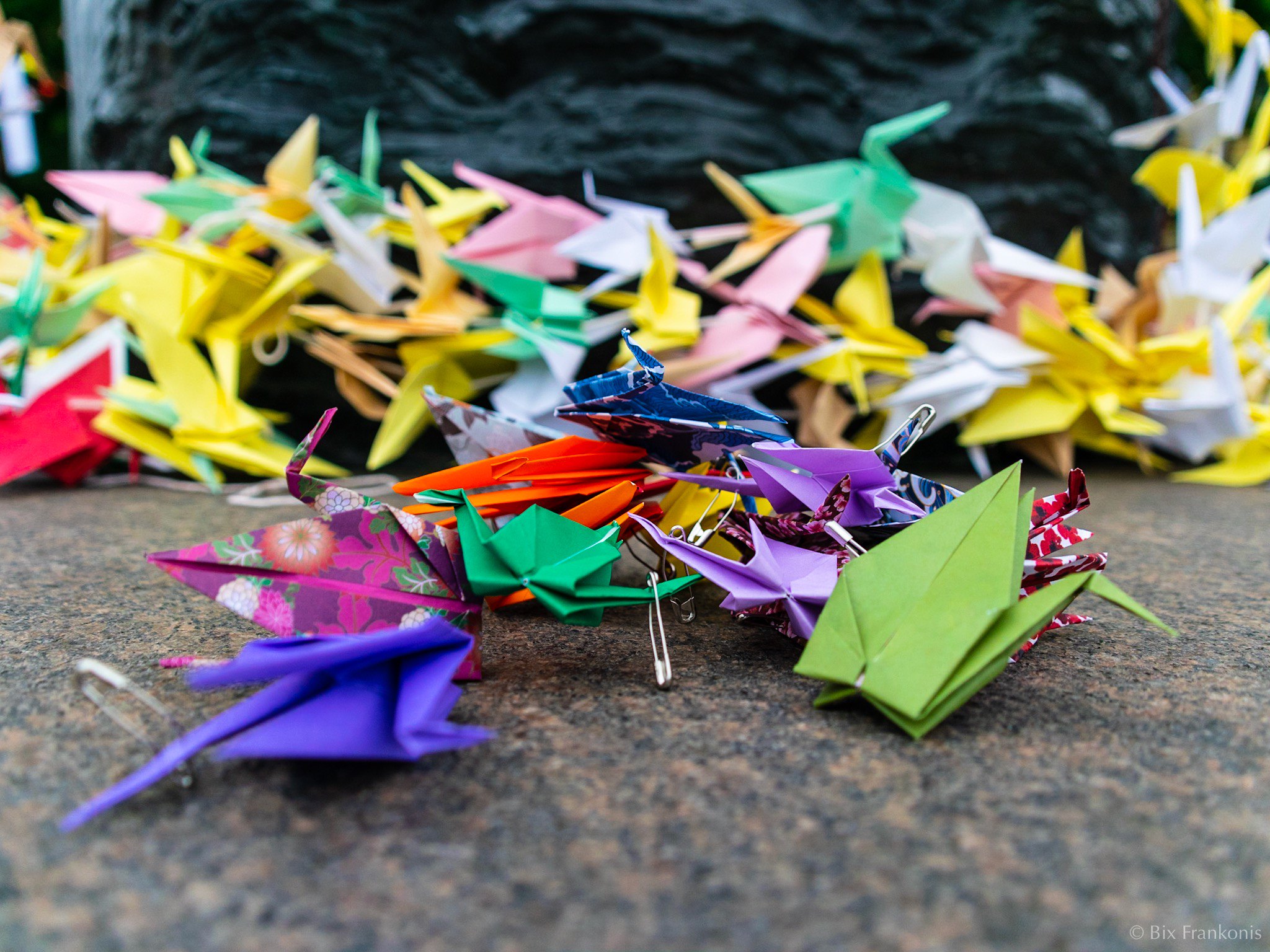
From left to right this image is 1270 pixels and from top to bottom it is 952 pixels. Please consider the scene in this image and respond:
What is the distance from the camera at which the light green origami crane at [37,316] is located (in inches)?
35.3

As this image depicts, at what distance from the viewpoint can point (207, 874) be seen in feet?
0.75

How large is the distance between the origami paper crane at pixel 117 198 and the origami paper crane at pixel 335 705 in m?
1.01

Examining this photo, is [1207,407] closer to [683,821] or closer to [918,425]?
[918,425]

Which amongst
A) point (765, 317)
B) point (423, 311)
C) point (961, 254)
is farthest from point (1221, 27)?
point (423, 311)

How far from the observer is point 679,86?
1.12 meters

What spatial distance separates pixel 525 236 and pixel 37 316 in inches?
21.8

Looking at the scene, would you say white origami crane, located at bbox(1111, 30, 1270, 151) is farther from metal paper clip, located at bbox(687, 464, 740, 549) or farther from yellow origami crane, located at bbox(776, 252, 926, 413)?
metal paper clip, located at bbox(687, 464, 740, 549)

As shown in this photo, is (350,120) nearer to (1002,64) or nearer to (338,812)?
(1002,64)

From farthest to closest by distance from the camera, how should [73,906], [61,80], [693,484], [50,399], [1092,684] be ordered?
[61,80]
[50,399]
[693,484]
[1092,684]
[73,906]

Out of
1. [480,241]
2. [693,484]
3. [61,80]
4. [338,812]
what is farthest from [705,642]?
[61,80]

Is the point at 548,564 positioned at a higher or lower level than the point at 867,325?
higher

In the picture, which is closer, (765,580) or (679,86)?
(765,580)

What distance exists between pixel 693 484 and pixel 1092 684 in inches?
8.6

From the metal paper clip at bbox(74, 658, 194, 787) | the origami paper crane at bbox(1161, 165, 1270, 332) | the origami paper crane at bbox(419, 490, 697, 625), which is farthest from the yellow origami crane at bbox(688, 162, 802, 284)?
the metal paper clip at bbox(74, 658, 194, 787)
